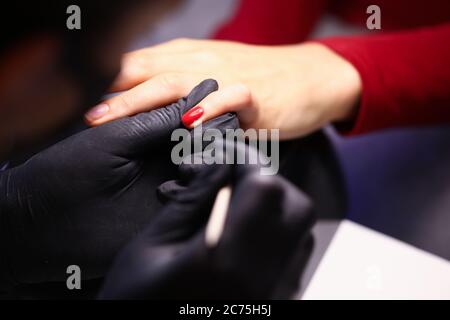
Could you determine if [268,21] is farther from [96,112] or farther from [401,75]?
[96,112]

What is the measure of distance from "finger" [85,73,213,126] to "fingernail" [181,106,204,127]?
0.16 ft

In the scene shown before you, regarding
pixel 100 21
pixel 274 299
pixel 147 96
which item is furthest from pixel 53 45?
pixel 274 299

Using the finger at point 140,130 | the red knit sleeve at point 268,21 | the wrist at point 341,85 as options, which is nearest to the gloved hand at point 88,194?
the finger at point 140,130

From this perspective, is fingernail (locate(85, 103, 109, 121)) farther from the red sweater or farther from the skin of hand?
the red sweater

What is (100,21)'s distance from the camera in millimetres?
319

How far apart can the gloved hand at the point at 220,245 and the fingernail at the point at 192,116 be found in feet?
0.25

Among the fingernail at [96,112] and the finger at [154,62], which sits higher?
the finger at [154,62]

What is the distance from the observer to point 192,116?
0.41 meters

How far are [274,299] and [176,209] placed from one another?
11 centimetres

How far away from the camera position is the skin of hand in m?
0.44

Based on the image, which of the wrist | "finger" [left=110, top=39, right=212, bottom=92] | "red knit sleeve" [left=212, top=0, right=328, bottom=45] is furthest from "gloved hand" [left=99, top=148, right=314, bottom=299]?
"red knit sleeve" [left=212, top=0, right=328, bottom=45]

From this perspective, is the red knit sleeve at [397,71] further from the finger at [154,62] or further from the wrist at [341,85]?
the finger at [154,62]

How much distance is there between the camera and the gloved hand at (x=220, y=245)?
285 millimetres

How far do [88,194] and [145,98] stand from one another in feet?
0.35
